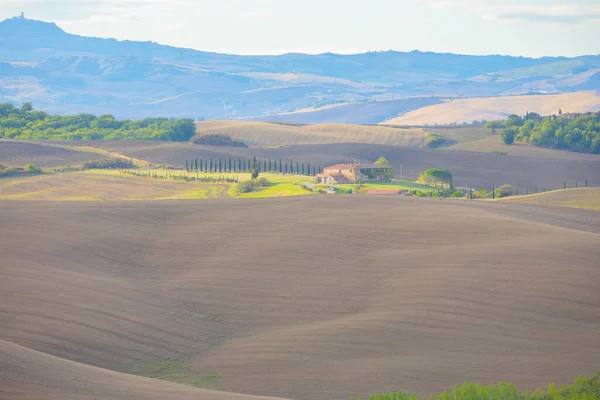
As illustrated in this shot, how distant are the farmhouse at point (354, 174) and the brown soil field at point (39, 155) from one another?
106 feet

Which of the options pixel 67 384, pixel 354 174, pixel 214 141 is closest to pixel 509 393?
pixel 67 384

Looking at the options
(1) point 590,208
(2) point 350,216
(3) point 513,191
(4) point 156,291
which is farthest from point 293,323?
(3) point 513,191

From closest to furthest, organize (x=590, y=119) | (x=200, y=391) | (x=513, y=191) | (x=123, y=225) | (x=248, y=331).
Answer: (x=200, y=391)
(x=248, y=331)
(x=123, y=225)
(x=513, y=191)
(x=590, y=119)

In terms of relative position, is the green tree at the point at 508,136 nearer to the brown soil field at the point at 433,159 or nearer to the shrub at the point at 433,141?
the shrub at the point at 433,141

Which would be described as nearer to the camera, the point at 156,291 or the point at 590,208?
the point at 156,291

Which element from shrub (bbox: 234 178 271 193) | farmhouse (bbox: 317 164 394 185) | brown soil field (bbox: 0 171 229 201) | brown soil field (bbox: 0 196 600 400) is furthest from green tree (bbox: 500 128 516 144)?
brown soil field (bbox: 0 196 600 400)

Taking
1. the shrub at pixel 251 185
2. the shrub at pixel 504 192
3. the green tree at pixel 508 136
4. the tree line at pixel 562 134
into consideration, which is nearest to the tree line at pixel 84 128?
the green tree at pixel 508 136

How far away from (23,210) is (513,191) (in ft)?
204

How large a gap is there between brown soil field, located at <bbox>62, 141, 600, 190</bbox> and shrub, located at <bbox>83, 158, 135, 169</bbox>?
5.58 meters

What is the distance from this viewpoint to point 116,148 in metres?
138

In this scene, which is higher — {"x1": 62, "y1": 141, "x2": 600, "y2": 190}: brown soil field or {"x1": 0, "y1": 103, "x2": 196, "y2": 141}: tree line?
{"x1": 0, "y1": 103, "x2": 196, "y2": 141}: tree line

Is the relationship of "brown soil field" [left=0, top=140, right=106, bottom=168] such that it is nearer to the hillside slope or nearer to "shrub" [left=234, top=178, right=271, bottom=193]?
"shrub" [left=234, top=178, right=271, bottom=193]

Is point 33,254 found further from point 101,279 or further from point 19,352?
point 19,352

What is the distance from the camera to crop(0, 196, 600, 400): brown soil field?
35.9 meters
